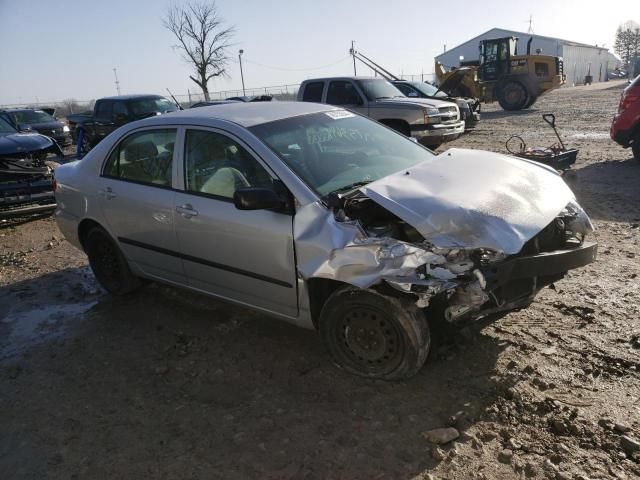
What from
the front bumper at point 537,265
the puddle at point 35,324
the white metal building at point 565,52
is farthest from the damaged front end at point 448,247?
→ the white metal building at point 565,52

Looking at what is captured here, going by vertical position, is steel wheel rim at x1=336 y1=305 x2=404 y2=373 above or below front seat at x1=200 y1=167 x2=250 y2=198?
below

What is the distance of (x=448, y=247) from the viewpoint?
2.74 meters

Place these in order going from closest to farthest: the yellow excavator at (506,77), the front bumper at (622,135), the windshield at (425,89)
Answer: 1. the front bumper at (622,135)
2. the windshield at (425,89)
3. the yellow excavator at (506,77)

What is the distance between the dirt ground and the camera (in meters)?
2.55

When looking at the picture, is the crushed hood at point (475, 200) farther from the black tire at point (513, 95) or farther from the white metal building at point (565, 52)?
the white metal building at point (565, 52)

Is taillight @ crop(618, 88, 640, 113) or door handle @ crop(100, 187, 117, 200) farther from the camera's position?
taillight @ crop(618, 88, 640, 113)

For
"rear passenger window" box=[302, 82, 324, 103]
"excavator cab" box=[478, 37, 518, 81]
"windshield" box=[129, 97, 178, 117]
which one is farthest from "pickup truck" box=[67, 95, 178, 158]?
"excavator cab" box=[478, 37, 518, 81]

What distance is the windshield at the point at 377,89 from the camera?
1112 cm

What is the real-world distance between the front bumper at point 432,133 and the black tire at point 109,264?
288 inches

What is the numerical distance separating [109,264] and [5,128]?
656cm

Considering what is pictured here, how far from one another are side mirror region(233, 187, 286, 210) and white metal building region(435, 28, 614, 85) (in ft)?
189

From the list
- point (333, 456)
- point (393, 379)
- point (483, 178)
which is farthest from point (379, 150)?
A: point (333, 456)

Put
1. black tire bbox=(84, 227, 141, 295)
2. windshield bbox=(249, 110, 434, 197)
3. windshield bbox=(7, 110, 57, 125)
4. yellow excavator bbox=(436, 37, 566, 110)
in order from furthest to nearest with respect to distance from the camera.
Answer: yellow excavator bbox=(436, 37, 566, 110) < windshield bbox=(7, 110, 57, 125) < black tire bbox=(84, 227, 141, 295) < windshield bbox=(249, 110, 434, 197)

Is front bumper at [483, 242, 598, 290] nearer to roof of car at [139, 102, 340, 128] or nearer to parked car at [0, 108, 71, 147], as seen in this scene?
roof of car at [139, 102, 340, 128]
